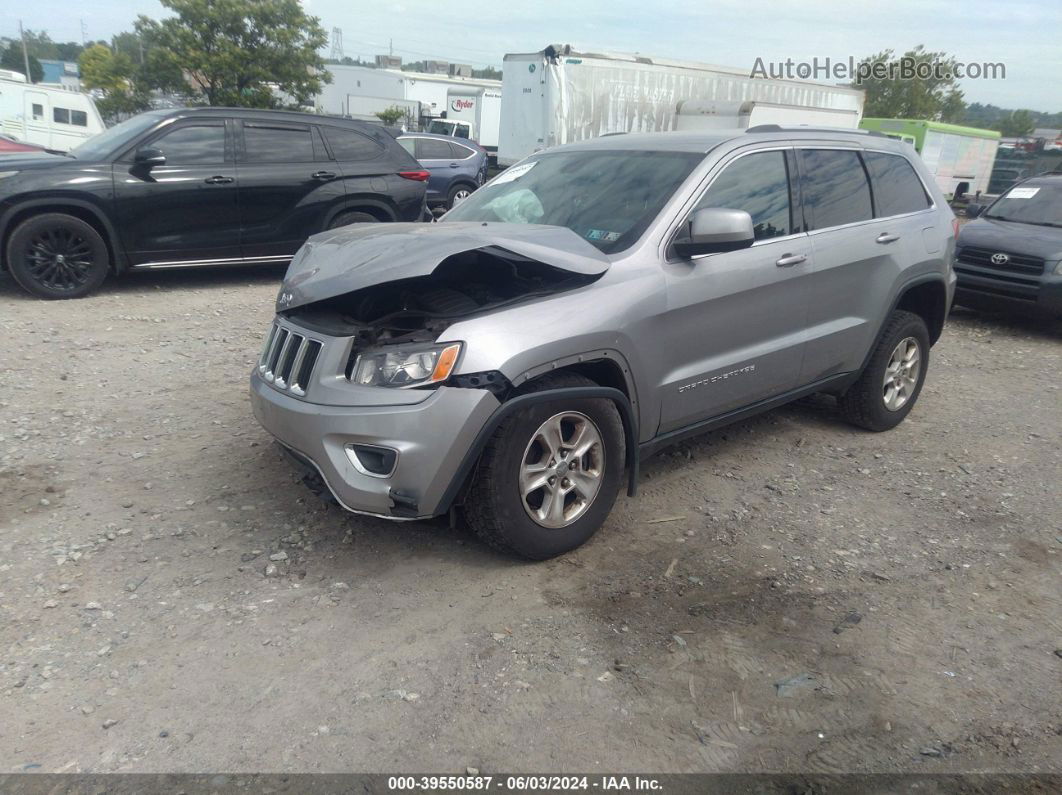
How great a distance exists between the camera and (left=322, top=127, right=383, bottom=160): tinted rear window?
927 cm

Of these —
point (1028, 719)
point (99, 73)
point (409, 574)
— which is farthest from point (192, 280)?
point (99, 73)

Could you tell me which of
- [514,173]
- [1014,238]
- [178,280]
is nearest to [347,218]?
[178,280]

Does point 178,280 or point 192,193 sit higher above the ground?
point 192,193

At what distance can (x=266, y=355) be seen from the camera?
384 centimetres

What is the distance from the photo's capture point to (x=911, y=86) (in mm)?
40312

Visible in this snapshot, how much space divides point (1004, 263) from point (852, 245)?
17.0 feet

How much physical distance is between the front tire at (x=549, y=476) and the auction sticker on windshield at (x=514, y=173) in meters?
A: 1.73

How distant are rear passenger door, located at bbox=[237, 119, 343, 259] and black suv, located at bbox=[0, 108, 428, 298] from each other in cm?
1

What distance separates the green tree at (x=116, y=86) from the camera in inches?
1478

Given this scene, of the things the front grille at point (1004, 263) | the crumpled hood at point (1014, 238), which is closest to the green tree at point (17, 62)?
the crumpled hood at point (1014, 238)

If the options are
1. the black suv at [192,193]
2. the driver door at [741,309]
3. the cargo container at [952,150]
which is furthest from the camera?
the cargo container at [952,150]

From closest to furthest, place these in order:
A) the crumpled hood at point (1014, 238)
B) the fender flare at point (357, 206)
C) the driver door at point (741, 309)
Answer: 1. the driver door at point (741, 309)
2. the crumpled hood at point (1014, 238)
3. the fender flare at point (357, 206)

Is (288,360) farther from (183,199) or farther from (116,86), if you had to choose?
(116,86)

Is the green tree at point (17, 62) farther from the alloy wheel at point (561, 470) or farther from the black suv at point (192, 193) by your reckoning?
the alloy wheel at point (561, 470)
